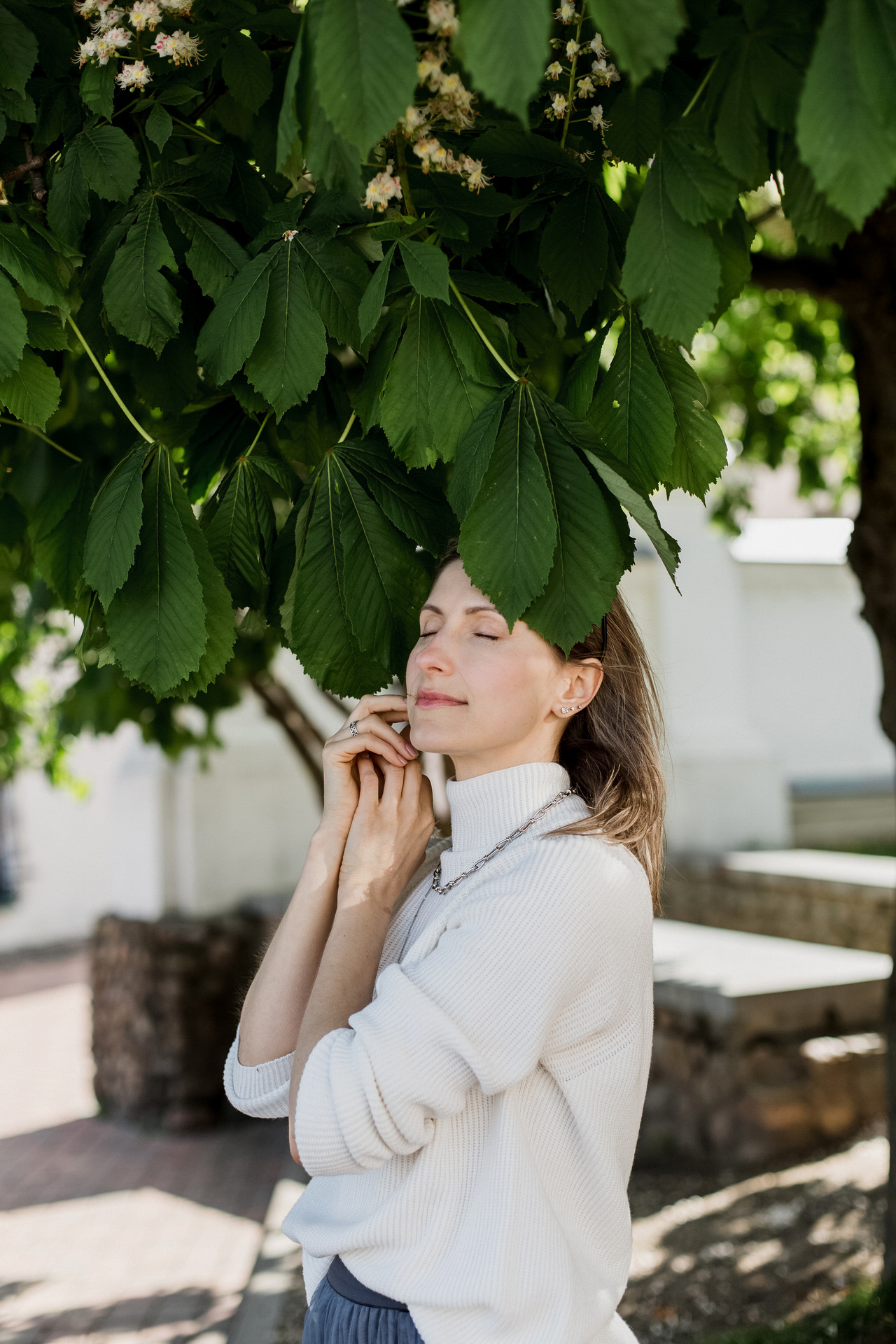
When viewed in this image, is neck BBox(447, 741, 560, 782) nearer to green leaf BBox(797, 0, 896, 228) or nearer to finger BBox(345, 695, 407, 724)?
finger BBox(345, 695, 407, 724)

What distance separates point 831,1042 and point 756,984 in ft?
1.47

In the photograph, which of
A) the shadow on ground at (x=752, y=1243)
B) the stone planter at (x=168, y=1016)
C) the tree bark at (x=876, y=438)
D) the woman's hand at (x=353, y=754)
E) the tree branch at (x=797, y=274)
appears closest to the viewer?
the woman's hand at (x=353, y=754)

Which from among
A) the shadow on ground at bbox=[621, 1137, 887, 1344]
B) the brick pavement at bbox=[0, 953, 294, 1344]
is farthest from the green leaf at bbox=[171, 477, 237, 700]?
the brick pavement at bbox=[0, 953, 294, 1344]

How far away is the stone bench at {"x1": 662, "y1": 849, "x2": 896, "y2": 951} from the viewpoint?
7.31 m

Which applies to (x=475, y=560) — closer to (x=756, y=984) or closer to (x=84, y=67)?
(x=84, y=67)

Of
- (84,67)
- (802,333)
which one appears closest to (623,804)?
(84,67)

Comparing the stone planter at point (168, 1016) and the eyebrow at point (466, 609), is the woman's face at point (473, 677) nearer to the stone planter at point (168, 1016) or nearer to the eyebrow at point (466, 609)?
the eyebrow at point (466, 609)

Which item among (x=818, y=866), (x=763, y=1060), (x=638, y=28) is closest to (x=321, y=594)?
(x=638, y=28)

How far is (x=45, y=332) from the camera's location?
5.64 ft

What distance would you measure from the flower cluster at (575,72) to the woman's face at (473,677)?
61 centimetres

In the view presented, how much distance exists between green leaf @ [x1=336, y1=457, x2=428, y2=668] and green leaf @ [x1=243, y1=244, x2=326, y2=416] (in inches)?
4.9

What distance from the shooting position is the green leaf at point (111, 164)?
1.69m

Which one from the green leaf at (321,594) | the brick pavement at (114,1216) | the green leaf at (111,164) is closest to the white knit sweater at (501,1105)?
the green leaf at (321,594)

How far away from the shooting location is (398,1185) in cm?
160
